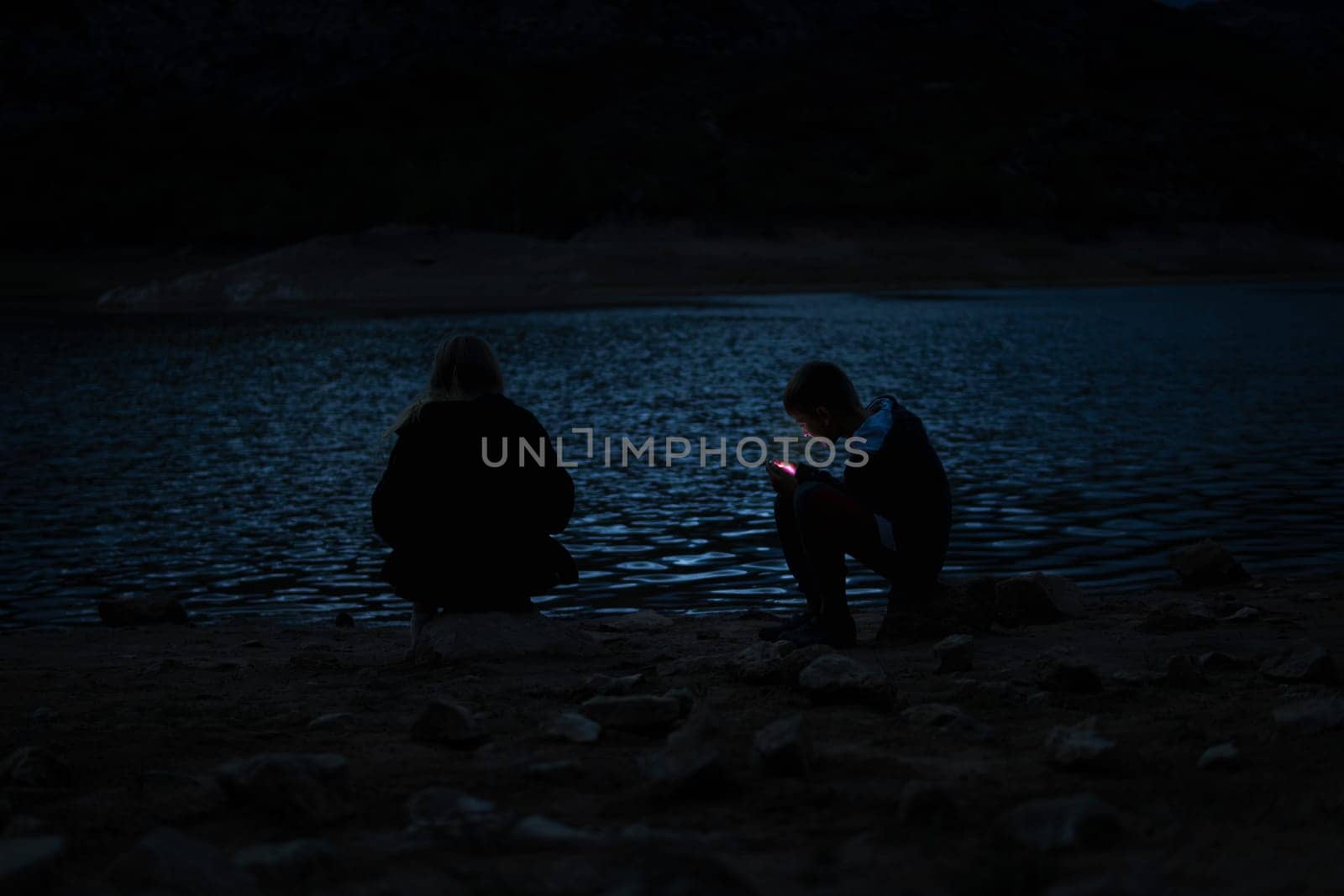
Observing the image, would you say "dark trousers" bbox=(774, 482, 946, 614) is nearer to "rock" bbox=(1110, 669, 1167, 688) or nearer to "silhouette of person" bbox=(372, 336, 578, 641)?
"silhouette of person" bbox=(372, 336, 578, 641)

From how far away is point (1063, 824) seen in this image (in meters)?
3.48

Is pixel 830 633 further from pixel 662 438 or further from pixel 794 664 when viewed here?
pixel 662 438

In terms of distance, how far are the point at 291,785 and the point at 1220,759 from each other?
2.51 meters

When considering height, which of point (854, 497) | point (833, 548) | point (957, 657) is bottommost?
point (957, 657)

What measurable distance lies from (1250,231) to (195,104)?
89.1 m

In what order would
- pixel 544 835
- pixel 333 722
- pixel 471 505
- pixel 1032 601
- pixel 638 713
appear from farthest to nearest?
1. pixel 1032 601
2. pixel 471 505
3. pixel 333 722
4. pixel 638 713
5. pixel 544 835

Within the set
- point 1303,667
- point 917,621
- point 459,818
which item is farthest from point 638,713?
point 1303,667

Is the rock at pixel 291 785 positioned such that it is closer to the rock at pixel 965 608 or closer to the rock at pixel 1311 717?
the rock at pixel 1311 717

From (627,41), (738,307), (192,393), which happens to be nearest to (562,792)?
(192,393)

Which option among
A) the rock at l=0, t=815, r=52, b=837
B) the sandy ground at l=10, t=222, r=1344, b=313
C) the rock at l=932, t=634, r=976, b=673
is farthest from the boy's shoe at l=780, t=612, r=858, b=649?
the sandy ground at l=10, t=222, r=1344, b=313

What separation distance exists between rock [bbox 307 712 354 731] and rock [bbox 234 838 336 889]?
1393 mm

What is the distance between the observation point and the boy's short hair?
6.34 m

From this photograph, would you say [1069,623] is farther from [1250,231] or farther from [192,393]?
[1250,231]

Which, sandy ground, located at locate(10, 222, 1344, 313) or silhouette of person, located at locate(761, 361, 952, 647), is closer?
silhouette of person, located at locate(761, 361, 952, 647)
